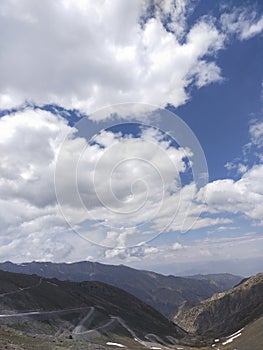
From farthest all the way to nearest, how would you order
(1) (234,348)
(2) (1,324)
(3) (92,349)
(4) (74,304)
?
(4) (74,304)
(1) (234,348)
(2) (1,324)
(3) (92,349)

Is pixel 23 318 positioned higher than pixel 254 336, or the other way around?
pixel 23 318

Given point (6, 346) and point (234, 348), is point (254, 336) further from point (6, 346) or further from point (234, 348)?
point (6, 346)

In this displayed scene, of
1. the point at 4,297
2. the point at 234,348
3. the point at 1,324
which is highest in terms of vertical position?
the point at 4,297

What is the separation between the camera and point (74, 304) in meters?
173

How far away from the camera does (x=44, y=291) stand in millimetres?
179125

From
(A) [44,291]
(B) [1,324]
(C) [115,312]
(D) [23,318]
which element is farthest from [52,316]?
(C) [115,312]

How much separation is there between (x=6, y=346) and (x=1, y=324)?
40386mm

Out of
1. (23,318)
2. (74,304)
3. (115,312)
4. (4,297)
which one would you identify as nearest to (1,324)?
(23,318)

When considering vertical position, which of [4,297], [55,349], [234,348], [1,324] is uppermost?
[4,297]

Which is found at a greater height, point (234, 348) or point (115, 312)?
point (115, 312)

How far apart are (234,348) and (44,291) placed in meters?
96.4

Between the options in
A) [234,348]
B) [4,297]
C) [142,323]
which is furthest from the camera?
[142,323]

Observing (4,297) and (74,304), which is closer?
(4,297)

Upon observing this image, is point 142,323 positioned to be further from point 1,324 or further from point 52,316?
point 1,324
